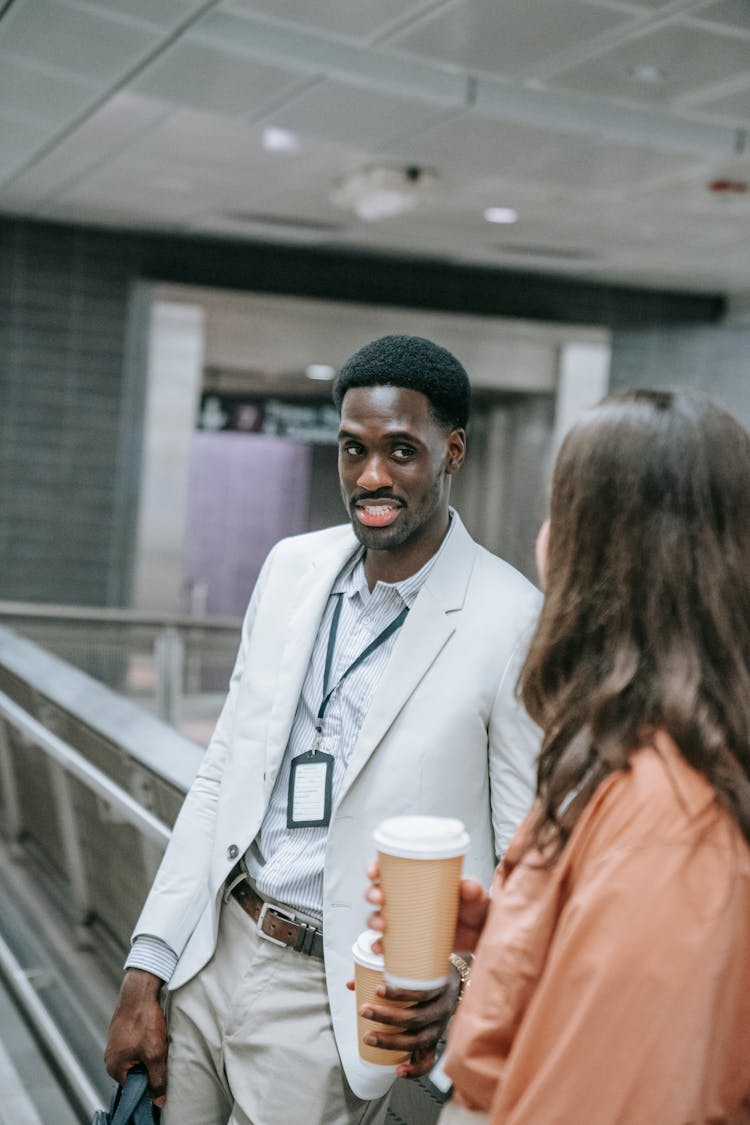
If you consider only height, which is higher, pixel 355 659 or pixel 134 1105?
pixel 355 659

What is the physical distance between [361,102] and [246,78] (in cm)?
57

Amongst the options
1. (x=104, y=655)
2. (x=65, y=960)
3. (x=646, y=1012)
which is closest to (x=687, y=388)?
(x=646, y=1012)

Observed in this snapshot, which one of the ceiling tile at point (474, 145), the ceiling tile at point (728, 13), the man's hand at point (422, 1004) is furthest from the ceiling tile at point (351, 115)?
the man's hand at point (422, 1004)

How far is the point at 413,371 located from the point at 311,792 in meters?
0.53

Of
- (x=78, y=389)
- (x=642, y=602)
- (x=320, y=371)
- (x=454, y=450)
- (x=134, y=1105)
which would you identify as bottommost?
(x=134, y=1105)

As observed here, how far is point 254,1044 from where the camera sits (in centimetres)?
145

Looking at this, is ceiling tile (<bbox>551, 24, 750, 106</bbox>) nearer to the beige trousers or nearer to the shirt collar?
the shirt collar

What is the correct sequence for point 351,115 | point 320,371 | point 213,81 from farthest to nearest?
point 320,371 → point 351,115 → point 213,81

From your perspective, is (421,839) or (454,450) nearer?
(421,839)

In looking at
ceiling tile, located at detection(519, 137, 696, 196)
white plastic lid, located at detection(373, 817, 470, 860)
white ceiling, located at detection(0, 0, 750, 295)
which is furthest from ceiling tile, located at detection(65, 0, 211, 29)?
white plastic lid, located at detection(373, 817, 470, 860)

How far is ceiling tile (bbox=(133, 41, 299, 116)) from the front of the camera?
5.14 m

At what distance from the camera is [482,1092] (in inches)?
38.0

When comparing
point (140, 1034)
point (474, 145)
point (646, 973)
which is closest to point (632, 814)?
point (646, 973)

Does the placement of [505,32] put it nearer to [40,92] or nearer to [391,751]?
[40,92]
